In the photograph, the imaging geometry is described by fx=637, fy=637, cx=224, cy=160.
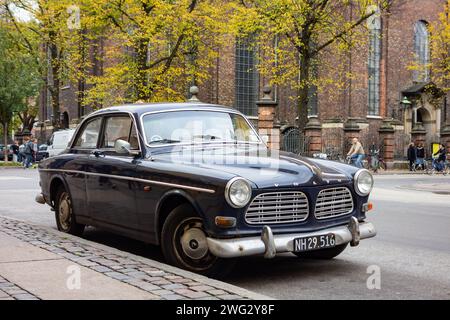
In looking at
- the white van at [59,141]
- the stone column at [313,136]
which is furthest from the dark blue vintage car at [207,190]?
the stone column at [313,136]

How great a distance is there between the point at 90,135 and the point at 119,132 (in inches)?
31.9

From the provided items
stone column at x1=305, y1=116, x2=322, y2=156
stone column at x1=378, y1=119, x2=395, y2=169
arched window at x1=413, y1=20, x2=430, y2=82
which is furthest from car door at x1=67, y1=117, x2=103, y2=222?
arched window at x1=413, y1=20, x2=430, y2=82

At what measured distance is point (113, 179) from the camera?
7.32 meters

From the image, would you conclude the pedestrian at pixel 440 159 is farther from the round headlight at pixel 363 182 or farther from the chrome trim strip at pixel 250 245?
the chrome trim strip at pixel 250 245

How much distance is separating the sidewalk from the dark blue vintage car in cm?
41

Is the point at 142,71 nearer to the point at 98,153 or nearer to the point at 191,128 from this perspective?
the point at 98,153

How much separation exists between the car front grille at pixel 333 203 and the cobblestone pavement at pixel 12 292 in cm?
281

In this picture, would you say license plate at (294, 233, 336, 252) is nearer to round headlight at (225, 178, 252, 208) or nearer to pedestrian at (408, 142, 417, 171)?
round headlight at (225, 178, 252, 208)

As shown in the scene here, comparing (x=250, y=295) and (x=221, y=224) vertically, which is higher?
(x=221, y=224)

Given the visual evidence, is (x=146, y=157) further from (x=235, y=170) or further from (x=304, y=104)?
(x=304, y=104)

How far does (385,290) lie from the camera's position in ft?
18.7

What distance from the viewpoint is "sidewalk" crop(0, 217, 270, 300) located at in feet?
15.8
